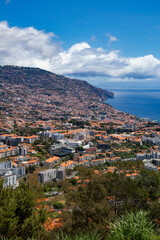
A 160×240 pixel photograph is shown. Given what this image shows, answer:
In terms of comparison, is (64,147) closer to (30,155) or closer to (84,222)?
(30,155)

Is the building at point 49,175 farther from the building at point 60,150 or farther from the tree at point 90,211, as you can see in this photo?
the tree at point 90,211

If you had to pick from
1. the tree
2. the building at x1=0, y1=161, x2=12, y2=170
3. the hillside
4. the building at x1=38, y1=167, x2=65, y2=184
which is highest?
the hillside

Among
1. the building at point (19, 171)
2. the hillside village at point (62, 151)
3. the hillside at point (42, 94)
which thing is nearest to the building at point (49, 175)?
the hillside village at point (62, 151)

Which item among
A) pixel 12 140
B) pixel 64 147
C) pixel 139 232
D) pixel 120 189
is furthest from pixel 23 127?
pixel 139 232

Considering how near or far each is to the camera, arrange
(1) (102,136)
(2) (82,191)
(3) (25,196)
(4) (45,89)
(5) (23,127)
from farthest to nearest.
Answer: (4) (45,89), (5) (23,127), (1) (102,136), (2) (82,191), (3) (25,196)

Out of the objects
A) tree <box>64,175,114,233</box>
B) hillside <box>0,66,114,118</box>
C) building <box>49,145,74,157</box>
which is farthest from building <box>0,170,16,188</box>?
hillside <box>0,66,114,118</box>

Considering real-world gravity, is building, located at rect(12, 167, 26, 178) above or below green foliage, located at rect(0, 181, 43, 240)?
below

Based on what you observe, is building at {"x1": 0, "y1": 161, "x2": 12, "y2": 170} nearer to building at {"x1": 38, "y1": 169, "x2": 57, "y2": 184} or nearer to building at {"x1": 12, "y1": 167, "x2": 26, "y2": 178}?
building at {"x1": 12, "y1": 167, "x2": 26, "y2": 178}

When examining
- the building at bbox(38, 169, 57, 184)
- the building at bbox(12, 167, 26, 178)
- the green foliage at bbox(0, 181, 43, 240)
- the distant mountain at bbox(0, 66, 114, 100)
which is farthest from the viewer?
the distant mountain at bbox(0, 66, 114, 100)
